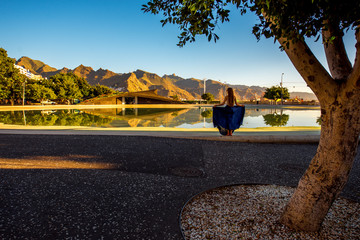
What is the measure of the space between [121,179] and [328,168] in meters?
Result: 4.07

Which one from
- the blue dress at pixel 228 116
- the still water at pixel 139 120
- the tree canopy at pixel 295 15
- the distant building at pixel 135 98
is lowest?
the still water at pixel 139 120

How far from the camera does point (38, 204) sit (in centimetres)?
355

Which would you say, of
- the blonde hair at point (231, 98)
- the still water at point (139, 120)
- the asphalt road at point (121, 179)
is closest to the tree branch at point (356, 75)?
the asphalt road at point (121, 179)

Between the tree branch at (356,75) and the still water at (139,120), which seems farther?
the still water at (139,120)

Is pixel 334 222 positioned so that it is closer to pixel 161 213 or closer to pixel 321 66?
pixel 321 66

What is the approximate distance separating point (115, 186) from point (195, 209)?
1.97 m

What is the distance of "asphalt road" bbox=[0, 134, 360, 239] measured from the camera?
2.99m

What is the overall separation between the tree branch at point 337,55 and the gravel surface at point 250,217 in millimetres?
2176

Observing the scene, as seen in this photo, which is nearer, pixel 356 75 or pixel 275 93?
pixel 356 75

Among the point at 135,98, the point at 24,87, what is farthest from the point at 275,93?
the point at 24,87

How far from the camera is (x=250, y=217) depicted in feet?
10.2

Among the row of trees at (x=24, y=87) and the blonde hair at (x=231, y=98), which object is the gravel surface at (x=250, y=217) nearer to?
the blonde hair at (x=231, y=98)

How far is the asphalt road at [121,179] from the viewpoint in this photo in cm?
299

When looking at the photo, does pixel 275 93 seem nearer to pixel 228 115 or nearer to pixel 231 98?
pixel 228 115
